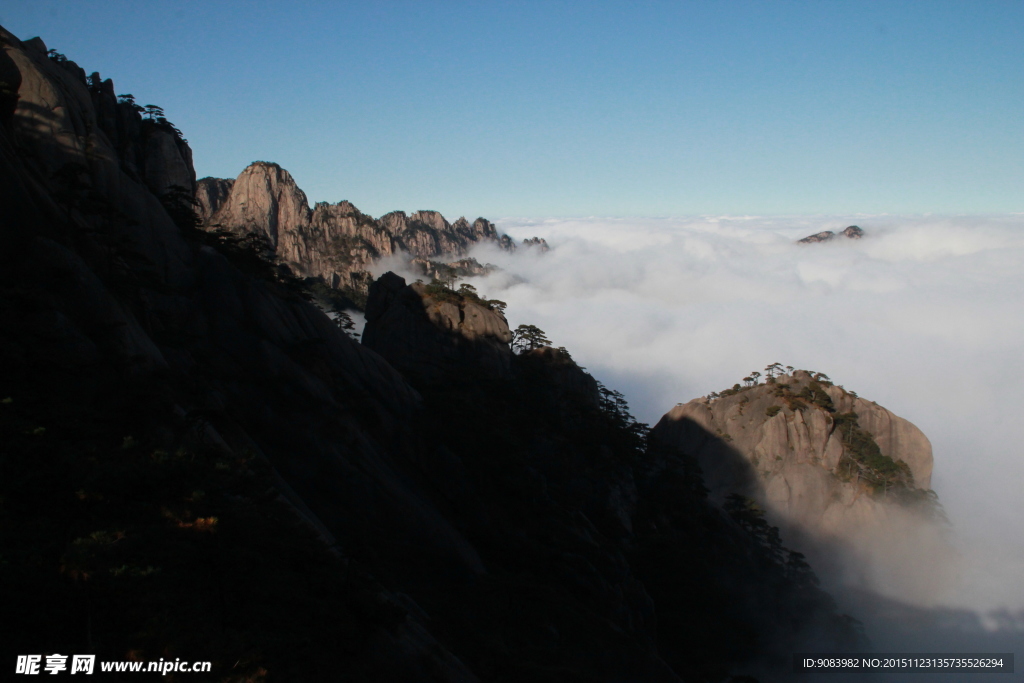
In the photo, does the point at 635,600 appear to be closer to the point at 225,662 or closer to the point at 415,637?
the point at 415,637

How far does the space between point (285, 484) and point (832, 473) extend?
67864mm

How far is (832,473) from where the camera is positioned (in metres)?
71.2

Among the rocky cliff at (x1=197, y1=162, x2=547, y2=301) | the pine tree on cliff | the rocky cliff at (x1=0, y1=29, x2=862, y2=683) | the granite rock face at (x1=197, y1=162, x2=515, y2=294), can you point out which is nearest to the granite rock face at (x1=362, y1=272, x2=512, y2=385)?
the rocky cliff at (x1=0, y1=29, x2=862, y2=683)

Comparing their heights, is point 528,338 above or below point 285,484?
above

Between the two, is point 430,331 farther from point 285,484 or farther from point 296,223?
point 296,223

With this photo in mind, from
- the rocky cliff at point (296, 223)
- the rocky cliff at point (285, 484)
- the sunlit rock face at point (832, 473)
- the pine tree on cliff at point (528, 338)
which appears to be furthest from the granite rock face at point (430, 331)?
the rocky cliff at point (296, 223)

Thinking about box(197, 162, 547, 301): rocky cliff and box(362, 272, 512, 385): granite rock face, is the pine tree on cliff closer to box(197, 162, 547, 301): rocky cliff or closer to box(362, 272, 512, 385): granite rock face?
box(362, 272, 512, 385): granite rock face

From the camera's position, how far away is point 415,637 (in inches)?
675

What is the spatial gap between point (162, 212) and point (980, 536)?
367ft

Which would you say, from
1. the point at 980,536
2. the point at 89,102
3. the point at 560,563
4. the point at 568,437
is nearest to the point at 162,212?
the point at 89,102

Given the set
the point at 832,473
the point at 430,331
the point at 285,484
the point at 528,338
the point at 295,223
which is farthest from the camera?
the point at 295,223

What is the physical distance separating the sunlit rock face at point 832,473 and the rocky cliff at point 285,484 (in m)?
15.8

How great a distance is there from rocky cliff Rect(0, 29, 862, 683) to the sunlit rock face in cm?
1578

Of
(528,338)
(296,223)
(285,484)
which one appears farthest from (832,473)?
(296,223)
